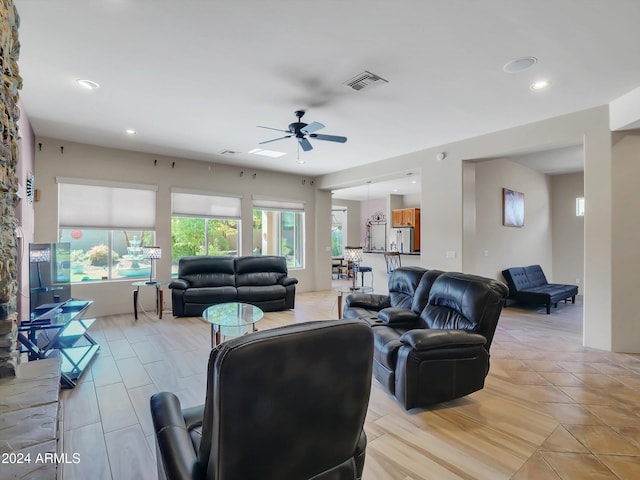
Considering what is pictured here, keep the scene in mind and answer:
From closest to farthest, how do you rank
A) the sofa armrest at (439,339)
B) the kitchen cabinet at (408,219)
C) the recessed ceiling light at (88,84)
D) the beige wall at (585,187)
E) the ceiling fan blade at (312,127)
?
the sofa armrest at (439,339)
the recessed ceiling light at (88,84)
the ceiling fan blade at (312,127)
the beige wall at (585,187)
the kitchen cabinet at (408,219)

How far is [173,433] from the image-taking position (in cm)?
128

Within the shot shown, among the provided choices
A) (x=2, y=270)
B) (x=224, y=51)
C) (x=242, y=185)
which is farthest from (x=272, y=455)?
(x=242, y=185)

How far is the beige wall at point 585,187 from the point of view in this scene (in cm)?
393

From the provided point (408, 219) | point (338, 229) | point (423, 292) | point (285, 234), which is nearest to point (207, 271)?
point (285, 234)

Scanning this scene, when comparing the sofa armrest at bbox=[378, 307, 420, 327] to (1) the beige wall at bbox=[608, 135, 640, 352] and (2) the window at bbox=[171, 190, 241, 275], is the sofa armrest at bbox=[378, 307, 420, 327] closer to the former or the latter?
(1) the beige wall at bbox=[608, 135, 640, 352]

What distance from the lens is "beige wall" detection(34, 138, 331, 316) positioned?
5242 millimetres

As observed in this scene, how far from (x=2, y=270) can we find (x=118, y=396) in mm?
A: 1518

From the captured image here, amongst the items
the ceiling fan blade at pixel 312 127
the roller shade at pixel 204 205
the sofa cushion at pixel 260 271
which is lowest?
the sofa cushion at pixel 260 271

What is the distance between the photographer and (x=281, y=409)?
107cm

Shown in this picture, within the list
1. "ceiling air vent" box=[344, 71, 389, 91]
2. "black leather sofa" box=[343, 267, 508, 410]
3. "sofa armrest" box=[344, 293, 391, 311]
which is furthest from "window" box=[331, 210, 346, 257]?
"black leather sofa" box=[343, 267, 508, 410]

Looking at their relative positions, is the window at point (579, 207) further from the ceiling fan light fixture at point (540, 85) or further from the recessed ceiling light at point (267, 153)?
the recessed ceiling light at point (267, 153)

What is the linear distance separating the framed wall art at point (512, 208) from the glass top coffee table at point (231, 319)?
17.9 ft

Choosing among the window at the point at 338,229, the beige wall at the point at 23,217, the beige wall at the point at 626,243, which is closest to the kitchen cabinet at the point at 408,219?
the window at the point at 338,229

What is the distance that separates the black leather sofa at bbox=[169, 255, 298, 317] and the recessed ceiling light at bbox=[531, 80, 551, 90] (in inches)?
183
